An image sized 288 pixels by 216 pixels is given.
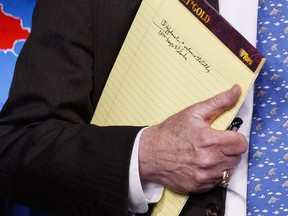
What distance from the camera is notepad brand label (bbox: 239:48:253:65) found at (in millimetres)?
631

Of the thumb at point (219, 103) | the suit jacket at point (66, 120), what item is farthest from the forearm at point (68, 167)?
the thumb at point (219, 103)

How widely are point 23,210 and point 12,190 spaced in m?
0.44

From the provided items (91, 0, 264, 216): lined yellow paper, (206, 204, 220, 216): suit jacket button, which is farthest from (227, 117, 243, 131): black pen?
(206, 204, 220, 216): suit jacket button

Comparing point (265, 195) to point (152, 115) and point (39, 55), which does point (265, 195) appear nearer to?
point (152, 115)

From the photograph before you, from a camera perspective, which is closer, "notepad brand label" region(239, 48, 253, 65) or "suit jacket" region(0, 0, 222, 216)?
"notepad brand label" region(239, 48, 253, 65)

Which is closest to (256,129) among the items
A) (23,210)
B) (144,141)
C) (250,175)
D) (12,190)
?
(250,175)

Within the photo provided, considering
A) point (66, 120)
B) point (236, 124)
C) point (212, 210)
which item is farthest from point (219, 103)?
point (66, 120)

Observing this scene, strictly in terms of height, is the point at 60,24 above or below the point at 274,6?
below

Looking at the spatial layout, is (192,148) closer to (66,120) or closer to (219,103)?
(219,103)

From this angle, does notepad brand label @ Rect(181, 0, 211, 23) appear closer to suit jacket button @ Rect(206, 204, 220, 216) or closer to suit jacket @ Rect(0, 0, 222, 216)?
suit jacket @ Rect(0, 0, 222, 216)

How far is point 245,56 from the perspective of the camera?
63cm

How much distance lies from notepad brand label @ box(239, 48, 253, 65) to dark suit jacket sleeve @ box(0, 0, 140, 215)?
21 centimetres

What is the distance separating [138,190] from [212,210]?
12 centimetres

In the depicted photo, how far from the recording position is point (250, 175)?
75cm
